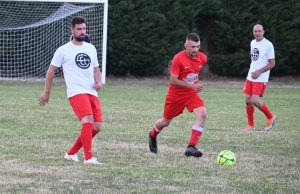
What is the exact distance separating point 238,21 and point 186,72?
1802 centimetres

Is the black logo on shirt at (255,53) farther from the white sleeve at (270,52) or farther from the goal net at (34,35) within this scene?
the goal net at (34,35)

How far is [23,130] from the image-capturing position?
11.4 meters

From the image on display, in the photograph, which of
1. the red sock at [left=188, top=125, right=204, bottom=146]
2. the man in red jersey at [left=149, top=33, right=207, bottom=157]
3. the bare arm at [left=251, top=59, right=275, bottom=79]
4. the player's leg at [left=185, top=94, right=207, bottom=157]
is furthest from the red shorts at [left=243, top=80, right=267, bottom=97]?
the red sock at [left=188, top=125, right=204, bottom=146]

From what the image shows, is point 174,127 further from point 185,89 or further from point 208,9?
point 208,9

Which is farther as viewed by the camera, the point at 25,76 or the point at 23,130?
the point at 25,76

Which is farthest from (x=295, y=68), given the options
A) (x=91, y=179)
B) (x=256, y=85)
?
(x=91, y=179)

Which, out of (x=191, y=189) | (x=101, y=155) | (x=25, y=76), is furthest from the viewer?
(x=25, y=76)

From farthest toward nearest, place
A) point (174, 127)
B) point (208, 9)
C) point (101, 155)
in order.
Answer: point (208, 9)
point (174, 127)
point (101, 155)

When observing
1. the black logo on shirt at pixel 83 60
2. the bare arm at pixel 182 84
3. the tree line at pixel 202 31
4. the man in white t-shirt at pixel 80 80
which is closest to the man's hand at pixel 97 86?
the man in white t-shirt at pixel 80 80

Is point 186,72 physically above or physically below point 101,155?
above

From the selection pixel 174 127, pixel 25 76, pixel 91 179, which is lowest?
pixel 25 76

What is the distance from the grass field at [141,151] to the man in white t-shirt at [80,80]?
33 centimetres

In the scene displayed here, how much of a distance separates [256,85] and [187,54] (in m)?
4.14

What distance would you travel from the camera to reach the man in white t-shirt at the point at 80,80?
27.0ft
